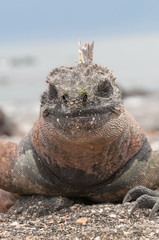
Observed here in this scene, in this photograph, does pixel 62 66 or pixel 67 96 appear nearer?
pixel 67 96

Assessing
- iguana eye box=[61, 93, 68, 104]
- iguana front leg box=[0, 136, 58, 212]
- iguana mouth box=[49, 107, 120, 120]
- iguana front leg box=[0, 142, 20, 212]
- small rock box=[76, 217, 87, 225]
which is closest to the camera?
iguana mouth box=[49, 107, 120, 120]

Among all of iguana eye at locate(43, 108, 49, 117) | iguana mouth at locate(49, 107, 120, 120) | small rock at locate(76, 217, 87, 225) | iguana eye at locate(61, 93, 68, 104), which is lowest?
small rock at locate(76, 217, 87, 225)

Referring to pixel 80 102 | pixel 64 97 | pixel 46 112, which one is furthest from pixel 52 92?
pixel 80 102

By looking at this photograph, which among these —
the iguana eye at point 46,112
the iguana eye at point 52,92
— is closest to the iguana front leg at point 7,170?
the iguana eye at point 46,112

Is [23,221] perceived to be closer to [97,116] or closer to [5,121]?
[97,116]

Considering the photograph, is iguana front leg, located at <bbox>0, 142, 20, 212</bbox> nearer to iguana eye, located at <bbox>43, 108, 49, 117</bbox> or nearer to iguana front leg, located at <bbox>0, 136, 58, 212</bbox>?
iguana front leg, located at <bbox>0, 136, 58, 212</bbox>

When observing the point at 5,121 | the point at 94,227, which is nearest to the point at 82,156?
the point at 94,227

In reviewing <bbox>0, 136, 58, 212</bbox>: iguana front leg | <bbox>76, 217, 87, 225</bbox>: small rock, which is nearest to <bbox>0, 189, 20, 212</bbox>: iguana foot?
<bbox>0, 136, 58, 212</bbox>: iguana front leg

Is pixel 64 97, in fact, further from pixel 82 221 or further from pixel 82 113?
pixel 82 221
